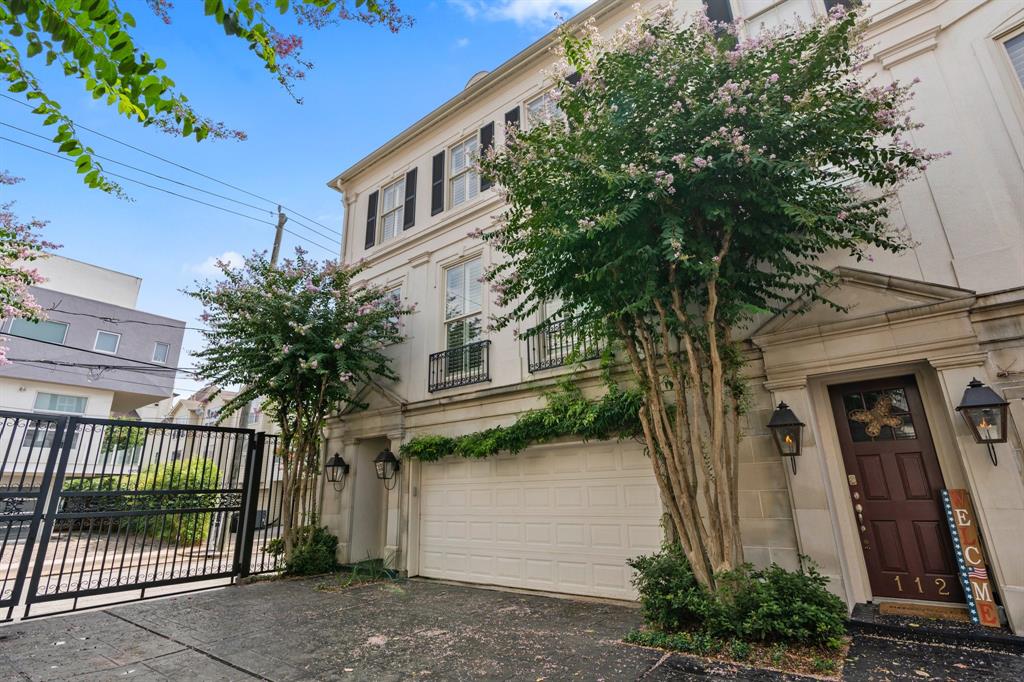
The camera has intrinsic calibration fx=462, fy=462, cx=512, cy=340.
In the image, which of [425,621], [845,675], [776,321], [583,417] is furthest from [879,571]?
[425,621]

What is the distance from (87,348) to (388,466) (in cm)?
1765

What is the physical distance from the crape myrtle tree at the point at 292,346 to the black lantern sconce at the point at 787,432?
20.7 feet

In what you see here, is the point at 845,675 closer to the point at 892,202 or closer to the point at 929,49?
the point at 892,202

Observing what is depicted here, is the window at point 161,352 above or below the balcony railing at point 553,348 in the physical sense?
above

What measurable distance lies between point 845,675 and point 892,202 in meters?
4.53

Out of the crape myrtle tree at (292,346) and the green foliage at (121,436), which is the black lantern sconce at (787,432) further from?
the green foliage at (121,436)

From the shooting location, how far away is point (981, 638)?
12.2 ft

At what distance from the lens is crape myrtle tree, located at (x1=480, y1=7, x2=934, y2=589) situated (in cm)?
416

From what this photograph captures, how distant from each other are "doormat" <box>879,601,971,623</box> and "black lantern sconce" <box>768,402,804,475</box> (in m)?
1.41

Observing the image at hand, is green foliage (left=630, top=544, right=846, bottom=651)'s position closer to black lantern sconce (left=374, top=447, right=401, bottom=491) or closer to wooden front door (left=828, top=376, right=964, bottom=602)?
wooden front door (left=828, top=376, right=964, bottom=602)

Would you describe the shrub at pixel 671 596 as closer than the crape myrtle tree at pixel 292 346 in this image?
Yes

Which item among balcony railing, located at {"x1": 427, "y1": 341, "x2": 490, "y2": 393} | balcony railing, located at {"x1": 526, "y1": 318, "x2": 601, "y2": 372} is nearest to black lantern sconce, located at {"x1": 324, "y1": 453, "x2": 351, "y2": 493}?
balcony railing, located at {"x1": 427, "y1": 341, "x2": 490, "y2": 393}

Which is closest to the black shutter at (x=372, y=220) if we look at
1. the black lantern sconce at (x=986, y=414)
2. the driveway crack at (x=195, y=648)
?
the driveway crack at (x=195, y=648)

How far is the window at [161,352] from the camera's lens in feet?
66.3
